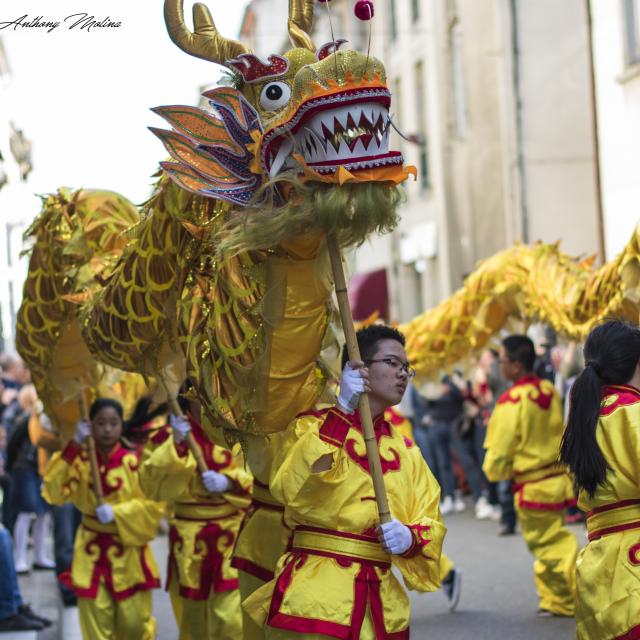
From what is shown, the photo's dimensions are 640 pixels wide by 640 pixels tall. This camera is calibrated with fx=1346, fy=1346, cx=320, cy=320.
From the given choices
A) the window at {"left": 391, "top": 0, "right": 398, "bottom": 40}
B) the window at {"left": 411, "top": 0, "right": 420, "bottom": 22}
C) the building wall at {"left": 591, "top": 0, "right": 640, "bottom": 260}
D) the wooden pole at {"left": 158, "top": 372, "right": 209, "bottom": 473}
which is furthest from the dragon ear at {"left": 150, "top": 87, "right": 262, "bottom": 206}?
the window at {"left": 391, "top": 0, "right": 398, "bottom": 40}

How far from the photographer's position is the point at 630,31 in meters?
14.4

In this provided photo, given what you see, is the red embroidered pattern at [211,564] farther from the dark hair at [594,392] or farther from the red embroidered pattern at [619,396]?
the red embroidered pattern at [619,396]

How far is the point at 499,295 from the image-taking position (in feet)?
30.9

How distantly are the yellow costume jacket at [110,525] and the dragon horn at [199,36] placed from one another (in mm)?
3087

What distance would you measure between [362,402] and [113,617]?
3500mm

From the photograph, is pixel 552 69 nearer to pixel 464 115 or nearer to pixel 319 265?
pixel 464 115

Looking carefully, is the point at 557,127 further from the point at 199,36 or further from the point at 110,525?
the point at 199,36

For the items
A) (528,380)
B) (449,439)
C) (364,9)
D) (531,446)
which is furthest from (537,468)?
(449,439)

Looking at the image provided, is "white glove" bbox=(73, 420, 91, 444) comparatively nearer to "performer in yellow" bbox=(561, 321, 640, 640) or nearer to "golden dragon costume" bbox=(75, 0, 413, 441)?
"golden dragon costume" bbox=(75, 0, 413, 441)

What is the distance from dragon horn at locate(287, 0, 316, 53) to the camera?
5762 mm

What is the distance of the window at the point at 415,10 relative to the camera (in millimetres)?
24156

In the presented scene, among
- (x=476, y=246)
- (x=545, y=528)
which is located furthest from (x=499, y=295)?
(x=476, y=246)

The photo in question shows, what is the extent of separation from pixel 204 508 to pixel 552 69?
14.1 metres

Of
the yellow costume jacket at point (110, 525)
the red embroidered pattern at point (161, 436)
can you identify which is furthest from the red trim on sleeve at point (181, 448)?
the yellow costume jacket at point (110, 525)
